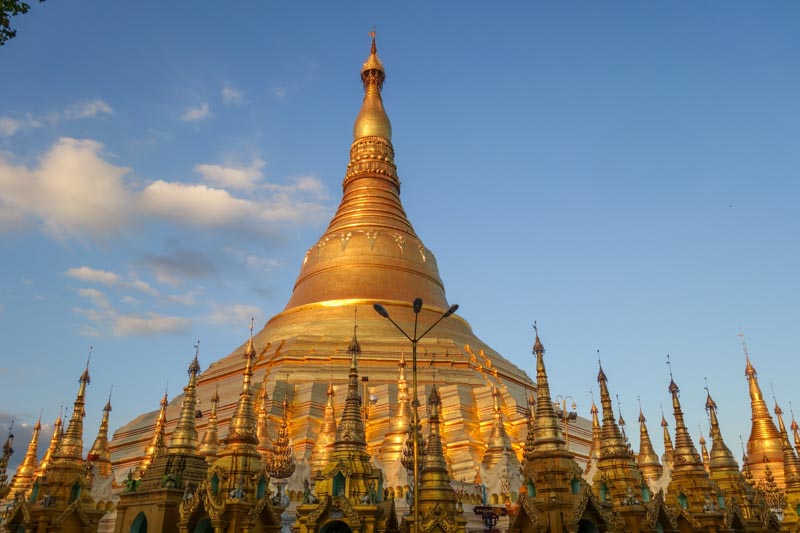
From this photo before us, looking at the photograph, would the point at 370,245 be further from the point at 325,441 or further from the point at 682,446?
the point at 682,446

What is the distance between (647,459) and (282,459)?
15.3 metres

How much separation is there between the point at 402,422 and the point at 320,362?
10330 millimetres

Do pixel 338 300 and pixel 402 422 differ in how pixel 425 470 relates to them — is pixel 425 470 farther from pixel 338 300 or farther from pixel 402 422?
pixel 338 300

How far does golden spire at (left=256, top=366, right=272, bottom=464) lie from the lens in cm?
2609

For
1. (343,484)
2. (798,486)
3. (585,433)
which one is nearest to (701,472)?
(798,486)

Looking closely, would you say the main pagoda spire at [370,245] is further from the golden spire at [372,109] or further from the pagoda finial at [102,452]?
the pagoda finial at [102,452]

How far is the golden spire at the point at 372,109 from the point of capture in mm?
54688

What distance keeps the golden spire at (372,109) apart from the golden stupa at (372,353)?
5.4 inches

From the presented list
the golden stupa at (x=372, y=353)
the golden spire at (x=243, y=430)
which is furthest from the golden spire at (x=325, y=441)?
the golden spire at (x=243, y=430)

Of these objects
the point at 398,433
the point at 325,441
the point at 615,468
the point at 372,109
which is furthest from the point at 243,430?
the point at 372,109

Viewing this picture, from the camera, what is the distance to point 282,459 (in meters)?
23.8

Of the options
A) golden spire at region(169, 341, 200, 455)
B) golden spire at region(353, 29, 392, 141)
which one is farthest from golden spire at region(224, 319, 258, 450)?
golden spire at region(353, 29, 392, 141)

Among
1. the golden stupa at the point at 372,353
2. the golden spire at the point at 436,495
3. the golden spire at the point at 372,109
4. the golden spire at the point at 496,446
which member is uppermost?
the golden spire at the point at 372,109

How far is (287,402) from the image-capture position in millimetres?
33531
